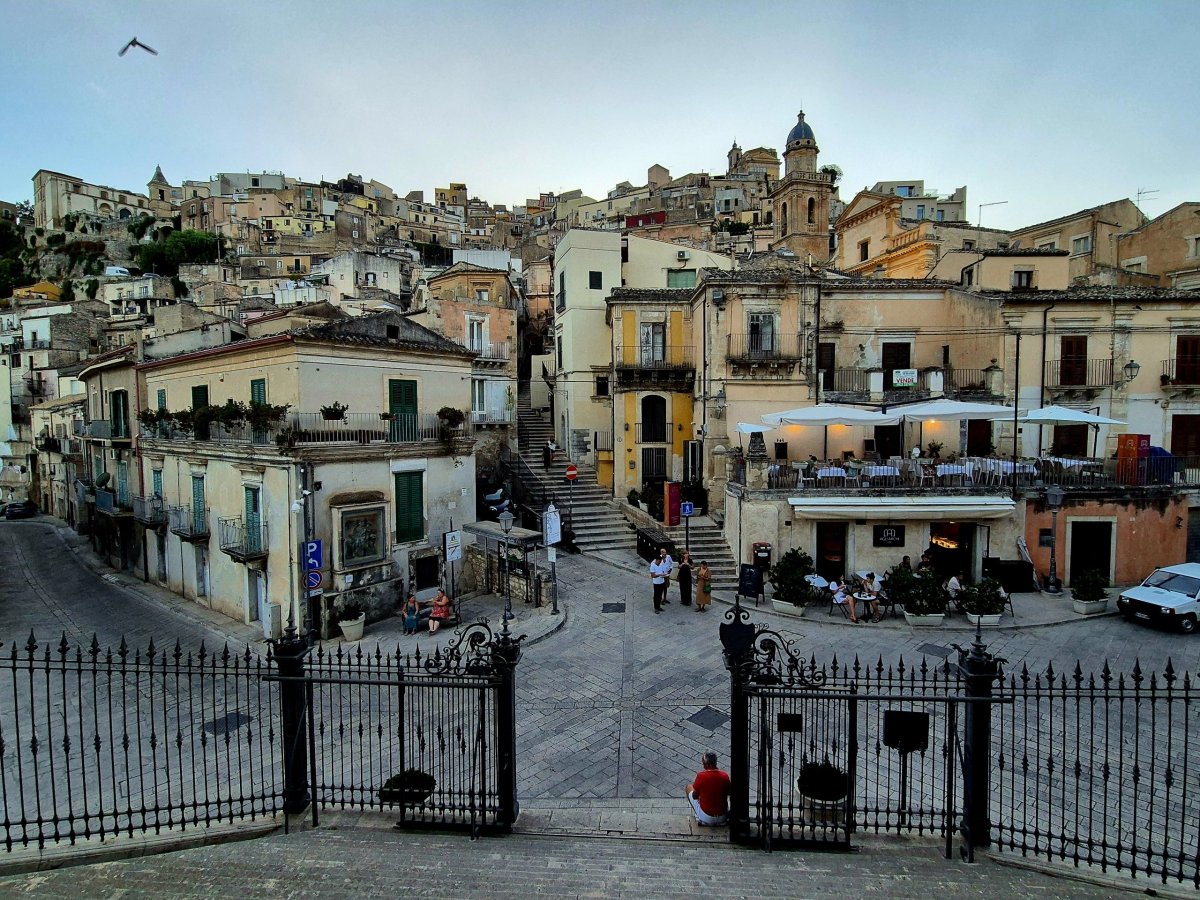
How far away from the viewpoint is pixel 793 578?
17.0 metres

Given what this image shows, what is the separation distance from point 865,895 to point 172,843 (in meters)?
7.65

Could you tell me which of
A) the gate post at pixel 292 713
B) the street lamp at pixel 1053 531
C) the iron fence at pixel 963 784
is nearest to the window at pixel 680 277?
the street lamp at pixel 1053 531

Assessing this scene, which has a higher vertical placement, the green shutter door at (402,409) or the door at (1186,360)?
the door at (1186,360)

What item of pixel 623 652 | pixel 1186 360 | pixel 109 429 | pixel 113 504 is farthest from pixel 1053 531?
pixel 109 429

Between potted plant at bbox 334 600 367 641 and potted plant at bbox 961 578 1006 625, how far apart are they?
1605 cm

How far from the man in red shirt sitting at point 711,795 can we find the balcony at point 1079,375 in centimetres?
2341

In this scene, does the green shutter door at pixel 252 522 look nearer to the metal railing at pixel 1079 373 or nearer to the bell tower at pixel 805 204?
the metal railing at pixel 1079 373

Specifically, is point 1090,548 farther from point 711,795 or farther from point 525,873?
point 525,873

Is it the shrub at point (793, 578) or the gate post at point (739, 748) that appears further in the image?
the shrub at point (793, 578)

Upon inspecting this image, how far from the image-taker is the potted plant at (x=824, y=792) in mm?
7062

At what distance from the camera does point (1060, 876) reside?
654cm

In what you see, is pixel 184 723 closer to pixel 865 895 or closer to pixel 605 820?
pixel 605 820

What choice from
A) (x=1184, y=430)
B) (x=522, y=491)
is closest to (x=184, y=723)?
(x=522, y=491)

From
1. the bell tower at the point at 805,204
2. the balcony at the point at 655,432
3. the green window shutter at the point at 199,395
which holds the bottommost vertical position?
the balcony at the point at 655,432
